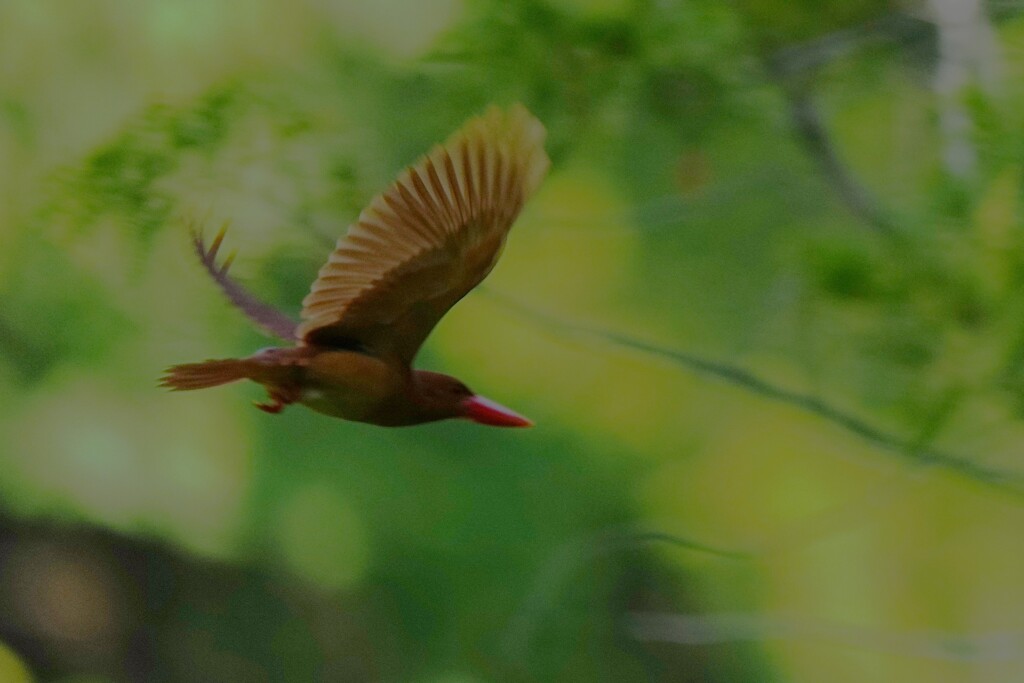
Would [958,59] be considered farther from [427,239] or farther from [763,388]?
[427,239]

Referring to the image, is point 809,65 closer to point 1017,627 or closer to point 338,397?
point 1017,627

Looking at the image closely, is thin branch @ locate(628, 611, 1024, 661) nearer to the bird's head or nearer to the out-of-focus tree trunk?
the out-of-focus tree trunk

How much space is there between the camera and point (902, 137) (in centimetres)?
103

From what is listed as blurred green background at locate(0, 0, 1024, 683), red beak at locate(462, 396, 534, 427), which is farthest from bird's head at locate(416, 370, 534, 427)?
blurred green background at locate(0, 0, 1024, 683)

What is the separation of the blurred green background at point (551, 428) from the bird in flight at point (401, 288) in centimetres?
59

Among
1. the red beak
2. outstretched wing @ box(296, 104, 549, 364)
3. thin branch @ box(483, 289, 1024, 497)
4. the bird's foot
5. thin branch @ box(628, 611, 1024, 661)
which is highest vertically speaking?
outstretched wing @ box(296, 104, 549, 364)

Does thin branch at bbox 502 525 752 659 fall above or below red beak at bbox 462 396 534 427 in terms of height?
below

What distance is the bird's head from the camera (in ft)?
1.38

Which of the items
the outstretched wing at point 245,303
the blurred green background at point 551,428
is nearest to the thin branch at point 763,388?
the blurred green background at point 551,428

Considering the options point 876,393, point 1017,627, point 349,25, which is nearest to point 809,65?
point 876,393

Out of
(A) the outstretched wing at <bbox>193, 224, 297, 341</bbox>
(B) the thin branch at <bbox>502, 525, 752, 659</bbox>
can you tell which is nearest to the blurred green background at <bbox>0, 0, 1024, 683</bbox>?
(B) the thin branch at <bbox>502, 525, 752, 659</bbox>

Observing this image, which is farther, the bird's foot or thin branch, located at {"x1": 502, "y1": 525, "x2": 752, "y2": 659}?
thin branch, located at {"x1": 502, "y1": 525, "x2": 752, "y2": 659}

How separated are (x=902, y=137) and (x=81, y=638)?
31.6 inches

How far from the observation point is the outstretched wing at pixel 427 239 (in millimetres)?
355
